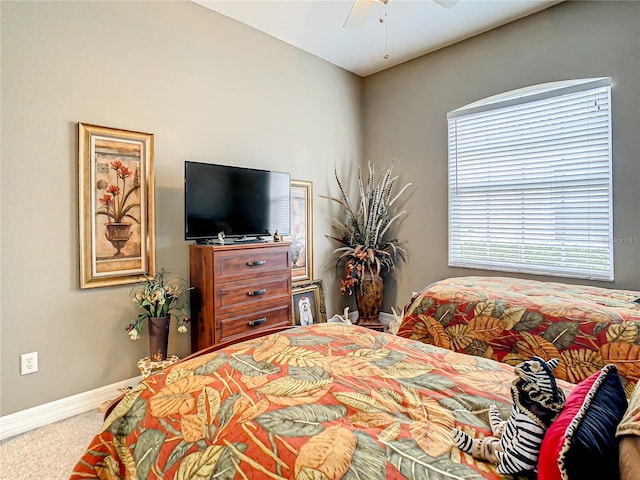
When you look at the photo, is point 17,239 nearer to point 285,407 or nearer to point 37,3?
point 37,3

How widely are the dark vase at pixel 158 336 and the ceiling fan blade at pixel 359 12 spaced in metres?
2.51

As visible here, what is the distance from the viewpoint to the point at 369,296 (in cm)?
392

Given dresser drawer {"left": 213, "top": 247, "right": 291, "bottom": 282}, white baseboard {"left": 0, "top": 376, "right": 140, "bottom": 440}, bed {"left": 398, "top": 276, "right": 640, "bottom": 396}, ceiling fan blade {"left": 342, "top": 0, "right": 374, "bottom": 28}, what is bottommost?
white baseboard {"left": 0, "top": 376, "right": 140, "bottom": 440}

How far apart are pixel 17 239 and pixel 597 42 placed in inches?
174

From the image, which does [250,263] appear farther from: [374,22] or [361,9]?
[374,22]

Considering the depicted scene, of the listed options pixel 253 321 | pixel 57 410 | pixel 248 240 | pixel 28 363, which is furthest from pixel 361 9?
pixel 57 410

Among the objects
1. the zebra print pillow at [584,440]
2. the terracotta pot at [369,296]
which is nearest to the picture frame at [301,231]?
the terracotta pot at [369,296]

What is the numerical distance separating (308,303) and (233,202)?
144 centimetres

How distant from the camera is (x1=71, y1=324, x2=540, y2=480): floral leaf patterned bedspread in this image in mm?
797

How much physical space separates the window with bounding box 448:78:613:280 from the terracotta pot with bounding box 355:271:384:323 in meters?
0.83

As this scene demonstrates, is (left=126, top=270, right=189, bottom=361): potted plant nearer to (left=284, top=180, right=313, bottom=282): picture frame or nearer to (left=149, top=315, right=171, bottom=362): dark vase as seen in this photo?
(left=149, top=315, right=171, bottom=362): dark vase

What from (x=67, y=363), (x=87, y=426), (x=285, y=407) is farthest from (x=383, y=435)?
(x=67, y=363)

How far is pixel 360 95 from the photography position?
447 centimetres

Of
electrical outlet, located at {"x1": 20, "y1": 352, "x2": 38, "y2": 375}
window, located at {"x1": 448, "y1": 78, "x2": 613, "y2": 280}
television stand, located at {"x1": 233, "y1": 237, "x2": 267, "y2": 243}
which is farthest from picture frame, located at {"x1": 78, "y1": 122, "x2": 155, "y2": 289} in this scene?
window, located at {"x1": 448, "y1": 78, "x2": 613, "y2": 280}
